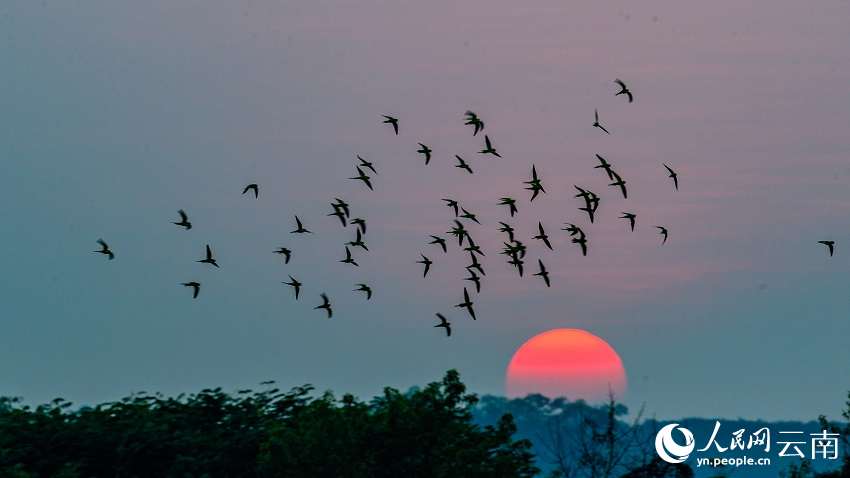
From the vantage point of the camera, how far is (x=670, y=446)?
4441 cm

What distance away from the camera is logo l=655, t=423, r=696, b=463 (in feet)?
140

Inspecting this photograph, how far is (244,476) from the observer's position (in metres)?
41.7

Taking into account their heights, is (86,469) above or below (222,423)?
below

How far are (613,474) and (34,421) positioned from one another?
2293cm

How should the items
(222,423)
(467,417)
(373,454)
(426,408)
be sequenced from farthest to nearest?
(222,423)
(467,417)
(426,408)
(373,454)

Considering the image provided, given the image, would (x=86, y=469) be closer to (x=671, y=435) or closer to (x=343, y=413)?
(x=343, y=413)

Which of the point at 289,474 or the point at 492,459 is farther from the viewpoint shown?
the point at 492,459

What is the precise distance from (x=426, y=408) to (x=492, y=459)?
348 centimetres

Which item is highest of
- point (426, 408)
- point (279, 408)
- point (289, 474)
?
point (279, 408)

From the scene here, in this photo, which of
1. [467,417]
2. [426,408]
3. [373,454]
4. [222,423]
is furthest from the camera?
[222,423]

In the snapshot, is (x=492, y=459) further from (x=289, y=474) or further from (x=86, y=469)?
(x=86, y=469)

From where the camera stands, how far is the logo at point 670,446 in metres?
42.8

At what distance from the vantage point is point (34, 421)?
42.9 m

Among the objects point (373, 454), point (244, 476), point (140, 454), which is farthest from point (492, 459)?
point (140, 454)
